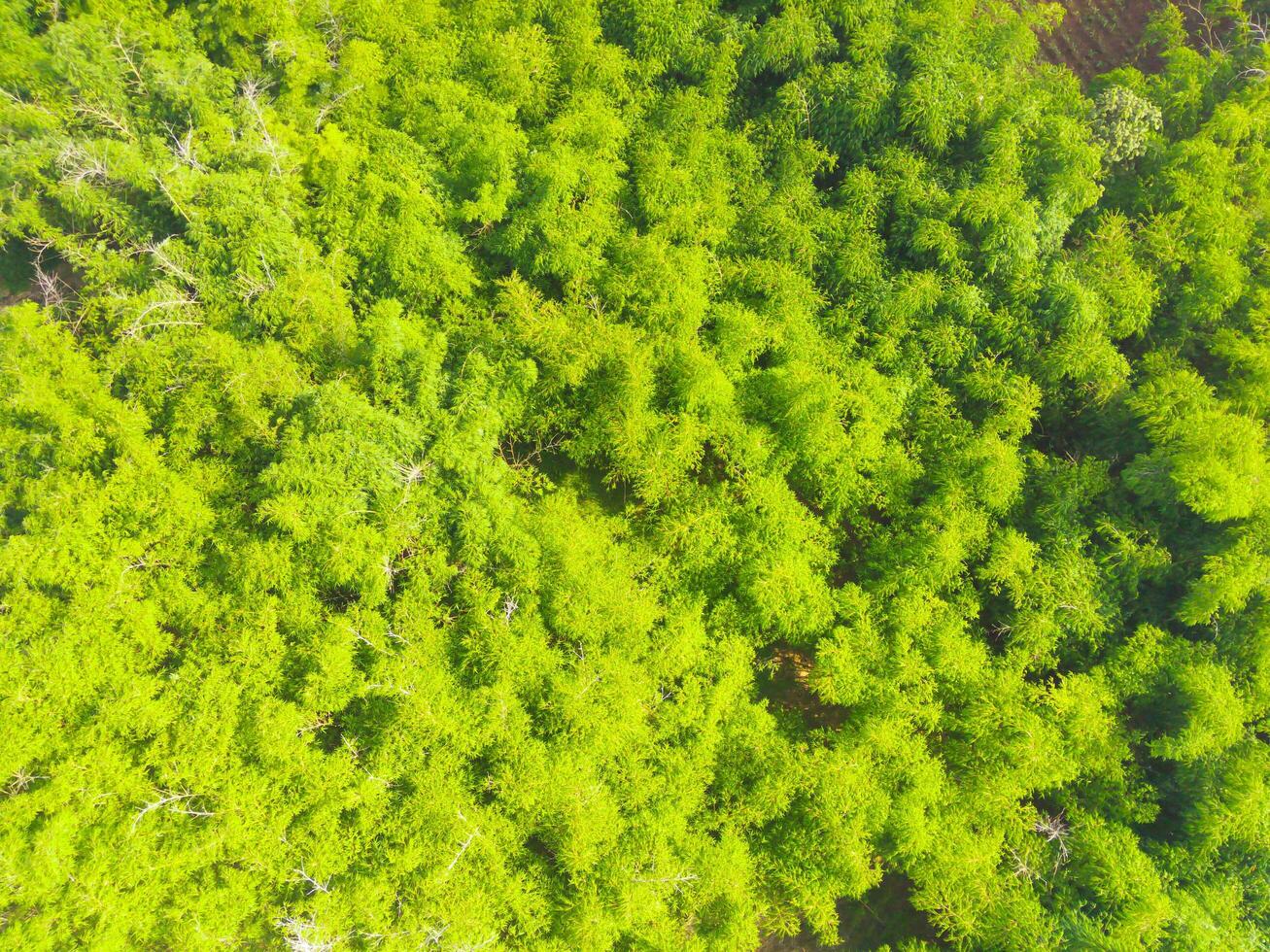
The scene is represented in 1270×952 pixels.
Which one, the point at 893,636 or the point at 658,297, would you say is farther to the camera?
the point at 658,297

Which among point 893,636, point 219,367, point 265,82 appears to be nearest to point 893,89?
point 893,636

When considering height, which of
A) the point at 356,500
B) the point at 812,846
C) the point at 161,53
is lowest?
the point at 812,846

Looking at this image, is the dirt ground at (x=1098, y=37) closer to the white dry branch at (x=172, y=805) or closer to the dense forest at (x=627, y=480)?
the dense forest at (x=627, y=480)

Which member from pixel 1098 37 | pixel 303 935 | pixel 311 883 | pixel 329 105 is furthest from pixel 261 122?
pixel 1098 37

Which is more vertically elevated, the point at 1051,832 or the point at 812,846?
the point at 1051,832

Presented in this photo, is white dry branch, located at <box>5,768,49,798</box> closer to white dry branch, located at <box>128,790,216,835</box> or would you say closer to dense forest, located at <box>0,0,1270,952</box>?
dense forest, located at <box>0,0,1270,952</box>

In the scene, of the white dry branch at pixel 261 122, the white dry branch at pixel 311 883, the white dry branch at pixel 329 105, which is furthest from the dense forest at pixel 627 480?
the white dry branch at pixel 261 122

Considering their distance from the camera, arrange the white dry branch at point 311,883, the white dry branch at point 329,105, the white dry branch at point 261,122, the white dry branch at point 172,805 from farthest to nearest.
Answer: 1. the white dry branch at point 329,105
2. the white dry branch at point 261,122
3. the white dry branch at point 311,883
4. the white dry branch at point 172,805

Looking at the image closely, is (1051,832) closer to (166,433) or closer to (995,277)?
(995,277)
